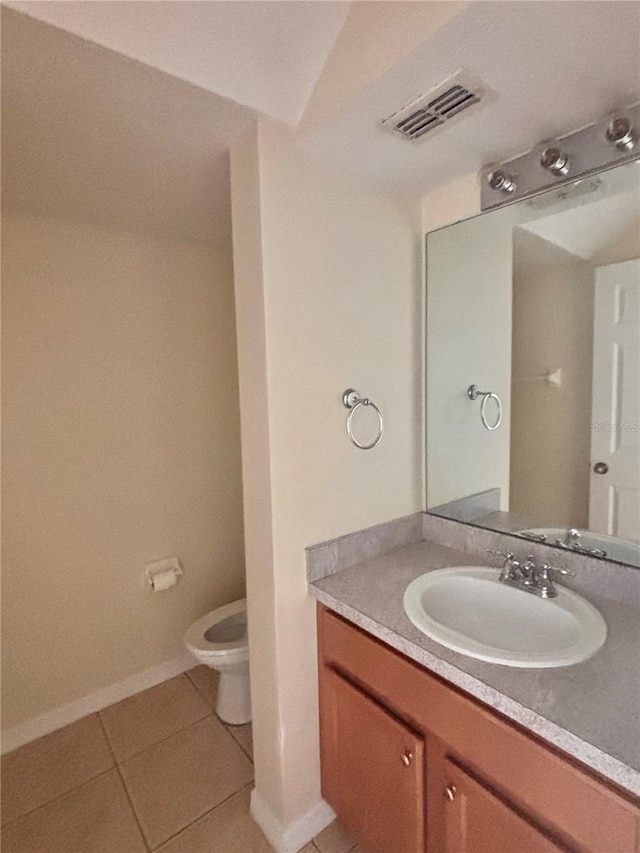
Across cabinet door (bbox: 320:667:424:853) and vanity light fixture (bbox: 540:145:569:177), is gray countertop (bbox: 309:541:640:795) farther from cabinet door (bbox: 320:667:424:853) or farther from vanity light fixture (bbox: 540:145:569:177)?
vanity light fixture (bbox: 540:145:569:177)

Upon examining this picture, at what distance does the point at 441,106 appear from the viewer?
1.00m

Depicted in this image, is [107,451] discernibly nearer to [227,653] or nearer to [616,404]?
[227,653]

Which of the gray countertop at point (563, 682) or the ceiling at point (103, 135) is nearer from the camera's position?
the gray countertop at point (563, 682)

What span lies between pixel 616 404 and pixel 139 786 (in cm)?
206

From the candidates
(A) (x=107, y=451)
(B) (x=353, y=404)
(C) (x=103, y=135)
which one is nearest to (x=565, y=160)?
(B) (x=353, y=404)

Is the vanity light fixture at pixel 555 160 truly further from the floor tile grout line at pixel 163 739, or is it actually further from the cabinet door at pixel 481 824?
the floor tile grout line at pixel 163 739

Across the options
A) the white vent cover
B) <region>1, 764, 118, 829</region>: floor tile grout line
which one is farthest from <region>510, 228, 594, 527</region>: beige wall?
<region>1, 764, 118, 829</region>: floor tile grout line

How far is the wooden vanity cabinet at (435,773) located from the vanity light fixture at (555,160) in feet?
4.41

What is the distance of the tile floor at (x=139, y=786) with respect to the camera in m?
1.33

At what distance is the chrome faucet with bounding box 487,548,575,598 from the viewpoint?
3.78 ft

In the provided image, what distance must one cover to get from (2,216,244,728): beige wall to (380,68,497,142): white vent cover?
1292 millimetres

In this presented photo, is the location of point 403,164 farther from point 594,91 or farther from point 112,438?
point 112,438

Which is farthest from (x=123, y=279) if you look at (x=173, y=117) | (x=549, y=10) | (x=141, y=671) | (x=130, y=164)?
(x=141, y=671)

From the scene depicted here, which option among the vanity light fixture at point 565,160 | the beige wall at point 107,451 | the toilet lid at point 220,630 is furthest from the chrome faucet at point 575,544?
the beige wall at point 107,451
